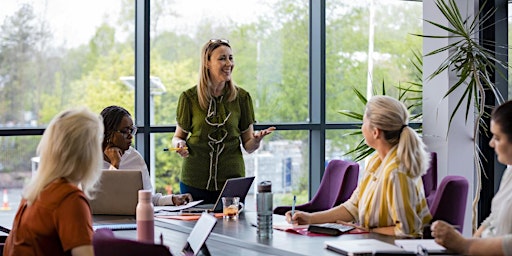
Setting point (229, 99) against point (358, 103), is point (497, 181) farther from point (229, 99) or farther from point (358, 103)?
point (229, 99)

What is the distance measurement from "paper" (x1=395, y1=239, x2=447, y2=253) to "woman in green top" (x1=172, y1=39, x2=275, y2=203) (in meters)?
2.21

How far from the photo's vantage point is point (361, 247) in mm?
3537

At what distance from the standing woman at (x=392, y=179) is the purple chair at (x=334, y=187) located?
1.40 metres

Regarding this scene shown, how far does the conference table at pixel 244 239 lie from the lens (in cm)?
369

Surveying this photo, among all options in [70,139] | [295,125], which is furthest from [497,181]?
[70,139]

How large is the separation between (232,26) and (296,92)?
85 cm

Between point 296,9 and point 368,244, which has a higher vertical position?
point 296,9

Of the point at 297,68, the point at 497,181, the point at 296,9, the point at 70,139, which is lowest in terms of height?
the point at 497,181

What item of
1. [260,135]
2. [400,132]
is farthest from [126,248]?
[260,135]

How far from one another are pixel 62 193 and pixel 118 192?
5.46 ft

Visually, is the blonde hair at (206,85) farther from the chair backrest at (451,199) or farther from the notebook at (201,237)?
the notebook at (201,237)

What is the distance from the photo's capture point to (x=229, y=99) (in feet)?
18.9

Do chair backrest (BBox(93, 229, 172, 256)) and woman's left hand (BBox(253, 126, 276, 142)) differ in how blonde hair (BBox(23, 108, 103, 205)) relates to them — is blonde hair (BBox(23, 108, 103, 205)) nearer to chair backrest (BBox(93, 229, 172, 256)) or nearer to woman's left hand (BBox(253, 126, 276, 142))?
chair backrest (BBox(93, 229, 172, 256))

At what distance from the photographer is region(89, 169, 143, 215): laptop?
4.59 meters
